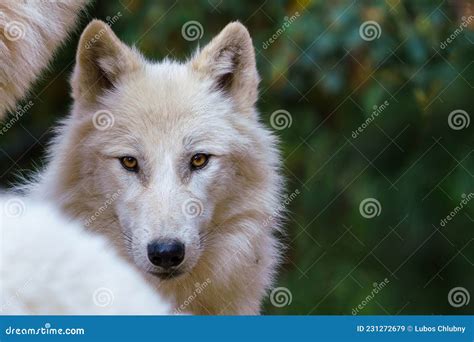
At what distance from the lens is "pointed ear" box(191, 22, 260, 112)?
11.7ft

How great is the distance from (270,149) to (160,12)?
0.86m

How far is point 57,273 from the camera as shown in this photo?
2539 millimetres
